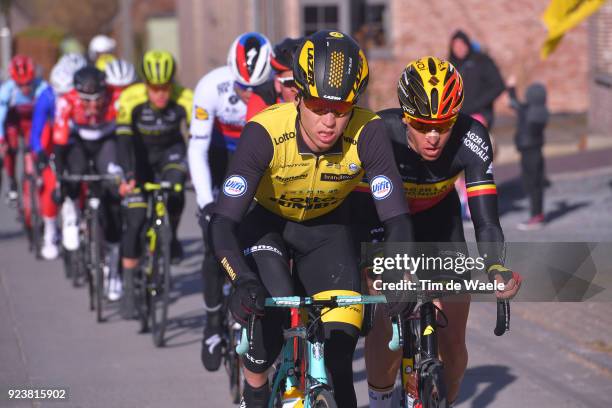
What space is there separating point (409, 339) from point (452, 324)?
35 centimetres

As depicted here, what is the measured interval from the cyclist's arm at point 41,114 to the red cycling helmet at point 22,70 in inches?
54.8

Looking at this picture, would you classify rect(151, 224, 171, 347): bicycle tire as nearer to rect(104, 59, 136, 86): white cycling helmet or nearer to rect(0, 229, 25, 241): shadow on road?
rect(104, 59, 136, 86): white cycling helmet

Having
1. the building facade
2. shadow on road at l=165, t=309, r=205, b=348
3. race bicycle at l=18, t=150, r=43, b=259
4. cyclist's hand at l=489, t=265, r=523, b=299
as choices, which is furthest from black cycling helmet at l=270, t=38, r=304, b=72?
the building facade

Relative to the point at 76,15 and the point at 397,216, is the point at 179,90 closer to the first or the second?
the point at 397,216

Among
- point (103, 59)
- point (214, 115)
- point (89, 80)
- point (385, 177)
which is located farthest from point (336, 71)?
point (103, 59)

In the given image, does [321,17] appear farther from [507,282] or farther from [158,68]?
[507,282]

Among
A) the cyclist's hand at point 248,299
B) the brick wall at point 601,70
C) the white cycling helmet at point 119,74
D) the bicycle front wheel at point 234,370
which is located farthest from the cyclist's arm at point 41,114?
the brick wall at point 601,70

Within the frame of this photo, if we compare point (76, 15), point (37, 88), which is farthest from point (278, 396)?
point (76, 15)

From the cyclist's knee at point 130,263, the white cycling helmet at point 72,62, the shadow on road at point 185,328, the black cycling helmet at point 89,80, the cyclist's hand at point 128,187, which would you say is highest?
the black cycling helmet at point 89,80

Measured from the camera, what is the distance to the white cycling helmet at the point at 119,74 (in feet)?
39.3

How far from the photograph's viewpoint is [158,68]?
963 centimetres

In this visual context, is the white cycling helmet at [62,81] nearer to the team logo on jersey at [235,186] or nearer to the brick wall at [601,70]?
the team logo on jersey at [235,186]

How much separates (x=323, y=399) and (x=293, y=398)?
34 cm

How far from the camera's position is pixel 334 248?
578 cm
